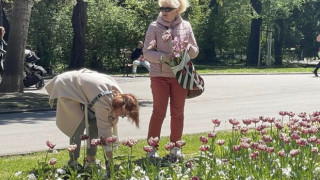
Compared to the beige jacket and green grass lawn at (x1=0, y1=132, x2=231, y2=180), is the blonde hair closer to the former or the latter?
the beige jacket

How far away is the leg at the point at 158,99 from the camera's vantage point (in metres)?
7.87

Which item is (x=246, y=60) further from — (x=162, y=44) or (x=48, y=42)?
(x=162, y=44)

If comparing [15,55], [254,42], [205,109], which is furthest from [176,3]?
[254,42]

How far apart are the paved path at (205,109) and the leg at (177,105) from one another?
1.99m

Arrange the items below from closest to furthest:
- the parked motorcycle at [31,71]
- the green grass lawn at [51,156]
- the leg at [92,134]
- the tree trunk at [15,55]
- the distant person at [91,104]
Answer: the distant person at [91,104], the leg at [92,134], the green grass lawn at [51,156], the tree trunk at [15,55], the parked motorcycle at [31,71]

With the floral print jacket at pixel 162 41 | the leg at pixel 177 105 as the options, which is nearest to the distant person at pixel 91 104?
the floral print jacket at pixel 162 41

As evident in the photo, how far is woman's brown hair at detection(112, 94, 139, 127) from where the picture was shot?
6.13m

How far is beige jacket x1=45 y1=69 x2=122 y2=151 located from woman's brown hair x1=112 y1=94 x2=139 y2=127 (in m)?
0.23

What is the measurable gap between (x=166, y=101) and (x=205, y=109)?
733cm

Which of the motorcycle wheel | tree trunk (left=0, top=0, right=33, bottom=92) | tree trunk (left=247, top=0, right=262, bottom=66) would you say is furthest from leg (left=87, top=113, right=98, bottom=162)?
tree trunk (left=247, top=0, right=262, bottom=66)

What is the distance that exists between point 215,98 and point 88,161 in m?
11.7

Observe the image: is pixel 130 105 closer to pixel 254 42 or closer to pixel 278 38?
pixel 254 42

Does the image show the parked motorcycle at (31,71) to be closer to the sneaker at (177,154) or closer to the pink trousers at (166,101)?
the pink trousers at (166,101)

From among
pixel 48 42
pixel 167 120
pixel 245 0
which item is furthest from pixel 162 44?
pixel 245 0
